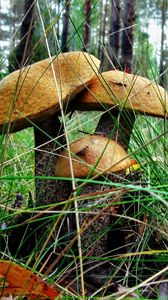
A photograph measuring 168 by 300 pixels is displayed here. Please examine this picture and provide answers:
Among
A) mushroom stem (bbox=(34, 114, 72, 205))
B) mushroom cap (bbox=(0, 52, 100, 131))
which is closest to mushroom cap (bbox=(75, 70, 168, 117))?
mushroom cap (bbox=(0, 52, 100, 131))

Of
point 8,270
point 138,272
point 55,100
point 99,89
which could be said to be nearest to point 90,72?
point 99,89

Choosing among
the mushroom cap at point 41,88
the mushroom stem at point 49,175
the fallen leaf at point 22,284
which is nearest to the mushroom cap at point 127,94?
the mushroom cap at point 41,88

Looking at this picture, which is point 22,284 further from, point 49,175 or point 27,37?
point 49,175

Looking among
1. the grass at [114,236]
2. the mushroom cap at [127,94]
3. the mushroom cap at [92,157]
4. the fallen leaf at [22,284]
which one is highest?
the mushroom cap at [127,94]

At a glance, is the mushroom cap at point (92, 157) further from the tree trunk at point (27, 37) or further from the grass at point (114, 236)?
the tree trunk at point (27, 37)

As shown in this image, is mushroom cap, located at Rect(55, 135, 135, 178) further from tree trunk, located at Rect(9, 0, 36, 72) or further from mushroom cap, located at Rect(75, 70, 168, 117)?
tree trunk, located at Rect(9, 0, 36, 72)

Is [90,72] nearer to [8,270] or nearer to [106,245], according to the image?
[106,245]
